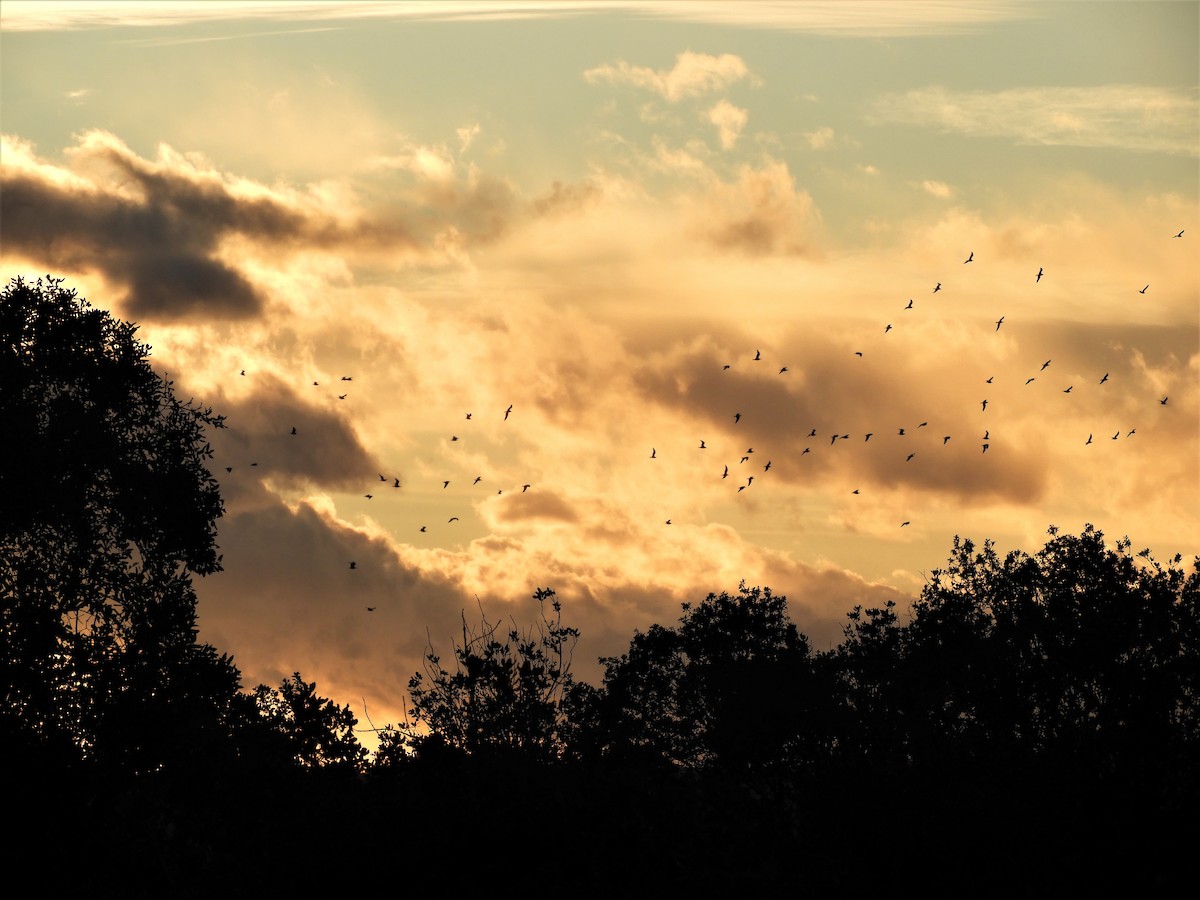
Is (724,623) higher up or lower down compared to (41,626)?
higher up

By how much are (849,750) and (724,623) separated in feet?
81.6

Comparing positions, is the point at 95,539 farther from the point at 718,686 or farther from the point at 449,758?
the point at 718,686

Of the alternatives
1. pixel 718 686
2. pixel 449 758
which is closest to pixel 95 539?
pixel 449 758

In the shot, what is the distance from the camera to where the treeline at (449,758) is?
2630cm

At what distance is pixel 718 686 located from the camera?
2205 inches

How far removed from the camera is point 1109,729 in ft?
146

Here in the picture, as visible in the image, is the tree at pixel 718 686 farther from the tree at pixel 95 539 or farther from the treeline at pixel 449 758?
the tree at pixel 95 539

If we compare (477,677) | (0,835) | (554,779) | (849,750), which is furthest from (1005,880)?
(0,835)

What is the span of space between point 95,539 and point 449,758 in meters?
13.2

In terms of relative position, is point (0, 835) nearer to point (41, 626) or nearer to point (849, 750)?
point (41, 626)

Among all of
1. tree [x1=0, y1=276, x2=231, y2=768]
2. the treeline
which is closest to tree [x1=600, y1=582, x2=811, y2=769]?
the treeline

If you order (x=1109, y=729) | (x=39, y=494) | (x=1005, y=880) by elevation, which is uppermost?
(x=39, y=494)

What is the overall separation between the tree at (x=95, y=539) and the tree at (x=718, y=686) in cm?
2094

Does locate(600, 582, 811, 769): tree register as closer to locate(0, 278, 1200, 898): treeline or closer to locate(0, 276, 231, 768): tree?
locate(0, 278, 1200, 898): treeline
